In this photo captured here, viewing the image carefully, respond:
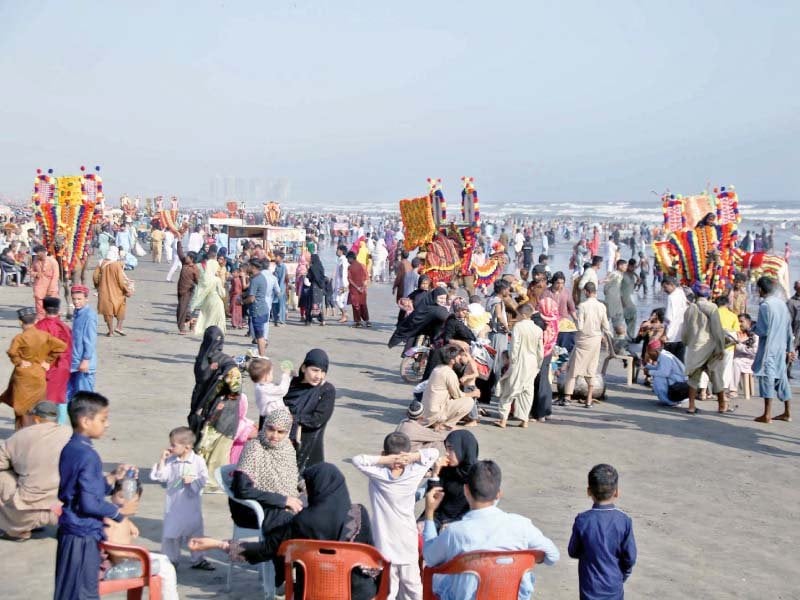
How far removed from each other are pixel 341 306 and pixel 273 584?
14.9 m

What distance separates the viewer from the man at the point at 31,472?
666 centimetres

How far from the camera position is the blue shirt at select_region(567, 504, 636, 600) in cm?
469

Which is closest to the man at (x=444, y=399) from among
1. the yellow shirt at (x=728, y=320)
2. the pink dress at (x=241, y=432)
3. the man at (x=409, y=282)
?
the pink dress at (x=241, y=432)

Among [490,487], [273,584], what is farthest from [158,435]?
[490,487]

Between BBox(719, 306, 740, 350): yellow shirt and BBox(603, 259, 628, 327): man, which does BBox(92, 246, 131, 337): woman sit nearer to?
BBox(603, 259, 628, 327): man

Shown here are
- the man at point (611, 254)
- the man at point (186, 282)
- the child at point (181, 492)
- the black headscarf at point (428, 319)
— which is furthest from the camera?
the man at point (611, 254)

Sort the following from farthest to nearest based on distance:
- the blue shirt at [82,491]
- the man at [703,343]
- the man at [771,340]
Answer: the man at [703,343] → the man at [771,340] → the blue shirt at [82,491]

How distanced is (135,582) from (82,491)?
25.3 inches

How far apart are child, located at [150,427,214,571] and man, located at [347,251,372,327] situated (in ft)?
41.7

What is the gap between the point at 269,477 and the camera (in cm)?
582

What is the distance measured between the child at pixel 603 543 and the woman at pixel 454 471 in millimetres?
1012

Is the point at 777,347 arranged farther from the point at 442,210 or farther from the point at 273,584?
the point at 442,210

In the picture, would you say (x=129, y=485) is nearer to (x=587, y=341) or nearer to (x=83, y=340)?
(x=83, y=340)

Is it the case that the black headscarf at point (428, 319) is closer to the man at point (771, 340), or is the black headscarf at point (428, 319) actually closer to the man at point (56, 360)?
the man at point (771, 340)
